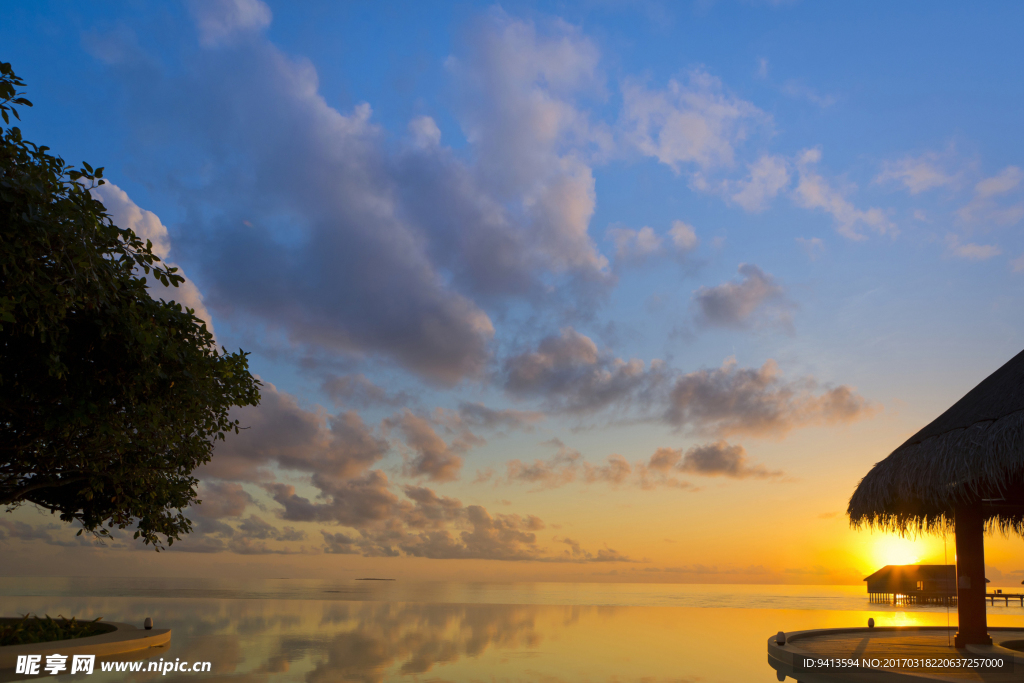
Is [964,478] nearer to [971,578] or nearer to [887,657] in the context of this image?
[971,578]

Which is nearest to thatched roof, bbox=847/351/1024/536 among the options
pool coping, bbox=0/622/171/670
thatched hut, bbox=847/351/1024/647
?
thatched hut, bbox=847/351/1024/647

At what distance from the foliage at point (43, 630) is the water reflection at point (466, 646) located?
1539 mm

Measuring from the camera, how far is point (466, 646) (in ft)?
49.2

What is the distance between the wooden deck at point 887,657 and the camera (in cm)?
946

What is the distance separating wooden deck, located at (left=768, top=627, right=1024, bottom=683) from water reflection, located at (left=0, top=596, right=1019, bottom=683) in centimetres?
69

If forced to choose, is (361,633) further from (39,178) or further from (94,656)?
(39,178)

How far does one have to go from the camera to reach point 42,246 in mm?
7594

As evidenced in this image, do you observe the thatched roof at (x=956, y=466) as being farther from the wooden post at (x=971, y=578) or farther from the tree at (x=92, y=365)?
the tree at (x=92, y=365)

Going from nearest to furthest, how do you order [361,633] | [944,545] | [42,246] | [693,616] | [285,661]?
[42,246]
[285,661]
[944,545]
[361,633]
[693,616]

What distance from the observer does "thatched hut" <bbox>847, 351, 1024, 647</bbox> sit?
1077 centimetres

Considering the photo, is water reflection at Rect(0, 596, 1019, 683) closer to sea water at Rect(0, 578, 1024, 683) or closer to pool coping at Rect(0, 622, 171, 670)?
sea water at Rect(0, 578, 1024, 683)

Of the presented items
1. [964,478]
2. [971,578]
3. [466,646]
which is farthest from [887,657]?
[466,646]

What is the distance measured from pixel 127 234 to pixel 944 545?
16.6m

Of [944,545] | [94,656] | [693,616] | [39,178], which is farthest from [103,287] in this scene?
[693,616]
